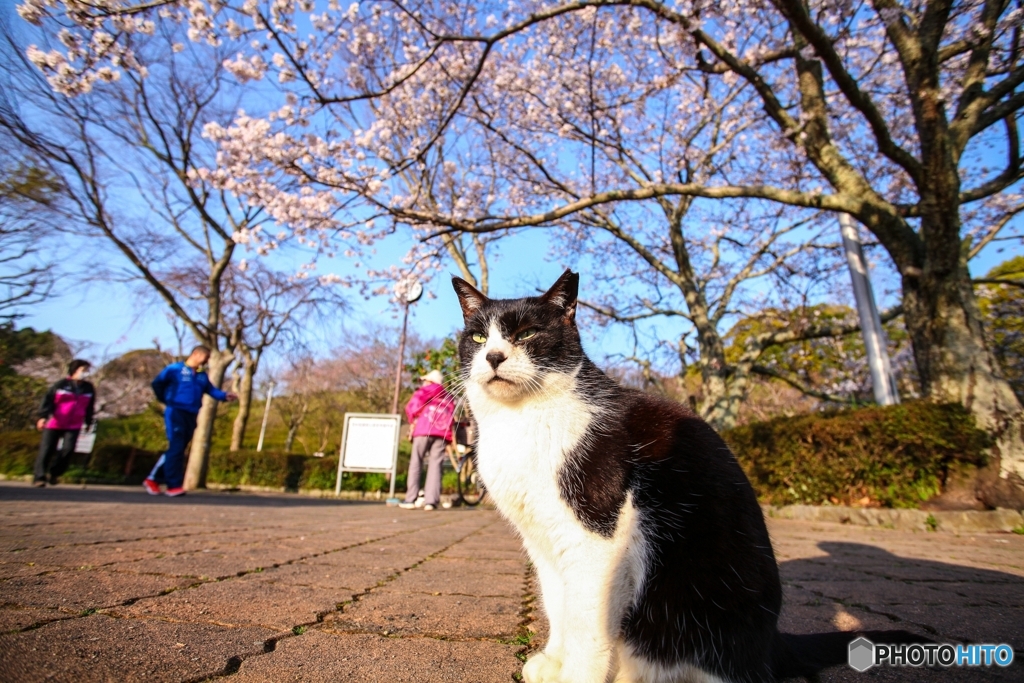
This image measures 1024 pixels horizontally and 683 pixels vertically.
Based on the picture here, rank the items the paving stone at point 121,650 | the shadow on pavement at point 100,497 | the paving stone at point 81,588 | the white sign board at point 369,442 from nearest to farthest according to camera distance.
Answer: the paving stone at point 121,650 → the paving stone at point 81,588 → the shadow on pavement at point 100,497 → the white sign board at point 369,442

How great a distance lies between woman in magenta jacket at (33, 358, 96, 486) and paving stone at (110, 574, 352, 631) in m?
8.13

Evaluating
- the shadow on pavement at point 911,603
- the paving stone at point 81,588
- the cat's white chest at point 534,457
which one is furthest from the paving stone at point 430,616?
the shadow on pavement at point 911,603

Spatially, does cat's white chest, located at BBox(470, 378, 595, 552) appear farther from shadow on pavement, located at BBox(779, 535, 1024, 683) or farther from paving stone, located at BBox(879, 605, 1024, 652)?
paving stone, located at BBox(879, 605, 1024, 652)

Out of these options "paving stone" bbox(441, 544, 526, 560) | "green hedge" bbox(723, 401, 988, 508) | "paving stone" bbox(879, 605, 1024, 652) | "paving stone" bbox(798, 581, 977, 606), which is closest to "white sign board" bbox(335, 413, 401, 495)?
"paving stone" bbox(441, 544, 526, 560)

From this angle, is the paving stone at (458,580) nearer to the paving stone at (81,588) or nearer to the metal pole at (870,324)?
the paving stone at (81,588)

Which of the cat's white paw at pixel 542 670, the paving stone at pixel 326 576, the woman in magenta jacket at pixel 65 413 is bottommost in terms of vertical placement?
the paving stone at pixel 326 576

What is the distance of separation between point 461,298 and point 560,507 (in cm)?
117

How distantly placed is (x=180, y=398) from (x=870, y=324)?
1094 centimetres

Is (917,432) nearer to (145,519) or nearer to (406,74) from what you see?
(406,74)

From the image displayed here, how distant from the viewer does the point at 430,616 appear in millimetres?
1824

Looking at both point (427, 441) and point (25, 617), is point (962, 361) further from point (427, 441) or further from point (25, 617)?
point (25, 617)

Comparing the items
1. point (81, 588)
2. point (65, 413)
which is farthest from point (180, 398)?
point (81, 588)

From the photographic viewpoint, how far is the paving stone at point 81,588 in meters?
1.54

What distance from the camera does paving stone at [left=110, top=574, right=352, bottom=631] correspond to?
5.19ft
